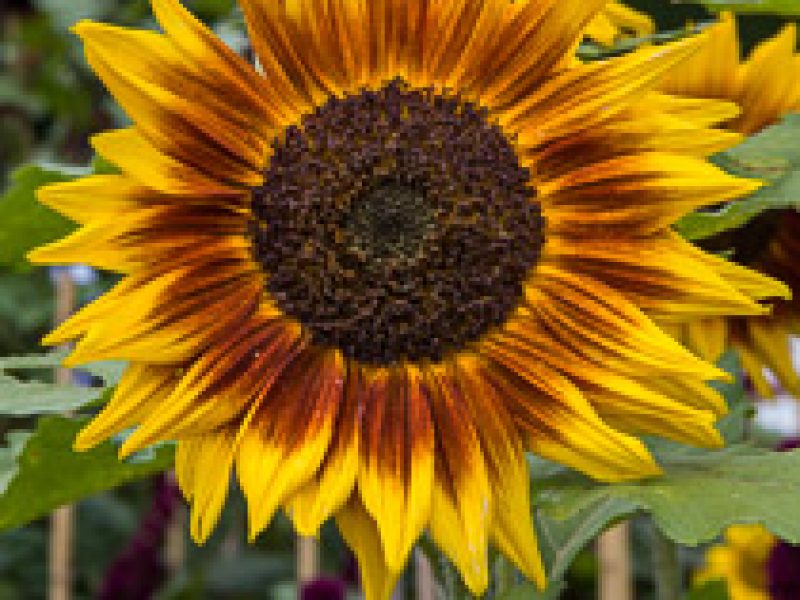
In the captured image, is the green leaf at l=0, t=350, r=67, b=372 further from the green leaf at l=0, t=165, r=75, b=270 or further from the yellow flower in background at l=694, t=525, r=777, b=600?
→ the yellow flower in background at l=694, t=525, r=777, b=600

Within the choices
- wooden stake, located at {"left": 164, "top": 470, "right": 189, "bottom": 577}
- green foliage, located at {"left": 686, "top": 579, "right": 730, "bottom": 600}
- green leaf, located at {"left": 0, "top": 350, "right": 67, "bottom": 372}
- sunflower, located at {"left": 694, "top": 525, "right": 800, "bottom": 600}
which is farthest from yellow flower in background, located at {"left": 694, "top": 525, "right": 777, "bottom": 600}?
wooden stake, located at {"left": 164, "top": 470, "right": 189, "bottom": 577}

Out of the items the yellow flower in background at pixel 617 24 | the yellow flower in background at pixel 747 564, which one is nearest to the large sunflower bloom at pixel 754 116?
the yellow flower in background at pixel 617 24

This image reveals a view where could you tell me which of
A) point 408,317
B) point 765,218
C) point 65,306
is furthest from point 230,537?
point 408,317

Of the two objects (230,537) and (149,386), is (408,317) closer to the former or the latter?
(149,386)

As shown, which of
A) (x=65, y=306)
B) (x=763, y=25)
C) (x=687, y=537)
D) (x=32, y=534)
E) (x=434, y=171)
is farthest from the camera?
(x=32, y=534)

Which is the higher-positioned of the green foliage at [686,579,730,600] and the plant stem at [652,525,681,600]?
the plant stem at [652,525,681,600]

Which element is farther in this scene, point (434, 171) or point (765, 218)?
point (765, 218)

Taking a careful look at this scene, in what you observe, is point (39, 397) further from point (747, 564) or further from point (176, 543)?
point (176, 543)
